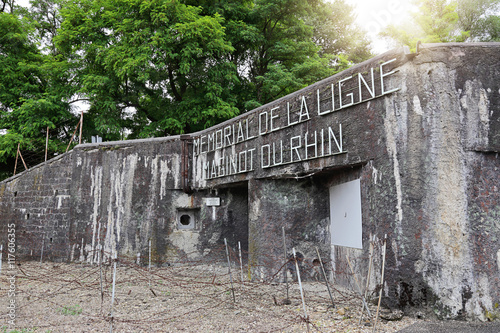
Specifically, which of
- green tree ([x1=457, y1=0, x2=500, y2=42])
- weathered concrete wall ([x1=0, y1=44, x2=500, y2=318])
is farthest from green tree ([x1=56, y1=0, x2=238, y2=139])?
green tree ([x1=457, y1=0, x2=500, y2=42])

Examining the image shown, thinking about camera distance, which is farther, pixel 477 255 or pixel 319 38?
pixel 319 38

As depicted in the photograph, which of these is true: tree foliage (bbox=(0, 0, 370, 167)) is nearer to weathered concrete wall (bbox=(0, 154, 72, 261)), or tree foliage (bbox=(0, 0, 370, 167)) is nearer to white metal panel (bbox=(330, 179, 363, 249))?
weathered concrete wall (bbox=(0, 154, 72, 261))

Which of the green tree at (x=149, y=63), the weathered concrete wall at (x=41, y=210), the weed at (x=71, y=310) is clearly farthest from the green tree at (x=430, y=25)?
the weed at (x=71, y=310)

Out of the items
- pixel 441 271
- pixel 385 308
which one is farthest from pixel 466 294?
pixel 385 308

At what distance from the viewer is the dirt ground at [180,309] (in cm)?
511

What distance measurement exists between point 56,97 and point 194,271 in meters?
10.6

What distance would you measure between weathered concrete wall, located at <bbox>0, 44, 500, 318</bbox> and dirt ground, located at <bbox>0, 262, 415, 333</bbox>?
2.16 ft

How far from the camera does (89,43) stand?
15.8 meters

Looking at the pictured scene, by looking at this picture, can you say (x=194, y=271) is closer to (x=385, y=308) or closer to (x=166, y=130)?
(x=385, y=308)

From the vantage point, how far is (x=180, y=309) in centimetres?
611


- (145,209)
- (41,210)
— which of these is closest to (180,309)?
(145,209)

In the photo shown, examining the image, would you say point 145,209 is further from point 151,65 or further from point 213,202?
point 151,65

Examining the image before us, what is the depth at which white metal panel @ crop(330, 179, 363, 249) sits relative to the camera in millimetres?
6348

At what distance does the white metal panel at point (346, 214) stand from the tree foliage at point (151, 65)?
25.0 feet
